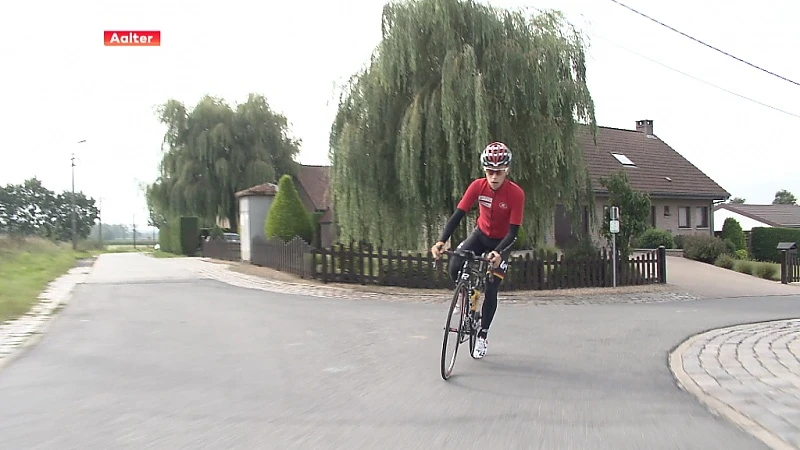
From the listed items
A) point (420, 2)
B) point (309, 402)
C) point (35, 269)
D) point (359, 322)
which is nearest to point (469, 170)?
point (420, 2)

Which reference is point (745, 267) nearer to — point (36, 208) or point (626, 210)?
point (626, 210)

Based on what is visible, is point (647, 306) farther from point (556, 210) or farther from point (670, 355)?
point (670, 355)

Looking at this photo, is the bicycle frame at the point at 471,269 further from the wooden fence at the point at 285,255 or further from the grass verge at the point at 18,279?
the wooden fence at the point at 285,255

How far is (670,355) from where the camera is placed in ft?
24.4

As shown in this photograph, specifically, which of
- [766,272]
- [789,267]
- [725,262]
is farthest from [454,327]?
[725,262]

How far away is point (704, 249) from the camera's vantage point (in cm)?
2592

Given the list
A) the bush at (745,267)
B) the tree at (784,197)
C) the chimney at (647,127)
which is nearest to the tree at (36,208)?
the chimney at (647,127)

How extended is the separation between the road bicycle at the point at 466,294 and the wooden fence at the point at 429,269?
8.66 meters

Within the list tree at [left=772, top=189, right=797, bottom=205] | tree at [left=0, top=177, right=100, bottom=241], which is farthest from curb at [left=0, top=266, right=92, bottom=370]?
tree at [left=772, top=189, right=797, bottom=205]

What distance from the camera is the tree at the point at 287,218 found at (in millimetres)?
21297

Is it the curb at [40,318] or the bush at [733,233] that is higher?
the bush at [733,233]

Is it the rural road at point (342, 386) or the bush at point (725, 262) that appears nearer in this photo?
the rural road at point (342, 386)

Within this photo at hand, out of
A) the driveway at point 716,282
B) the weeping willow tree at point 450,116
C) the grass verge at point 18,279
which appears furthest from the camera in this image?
the driveway at point 716,282

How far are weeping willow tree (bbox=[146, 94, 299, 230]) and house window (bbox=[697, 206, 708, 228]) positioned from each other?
23.3 metres
